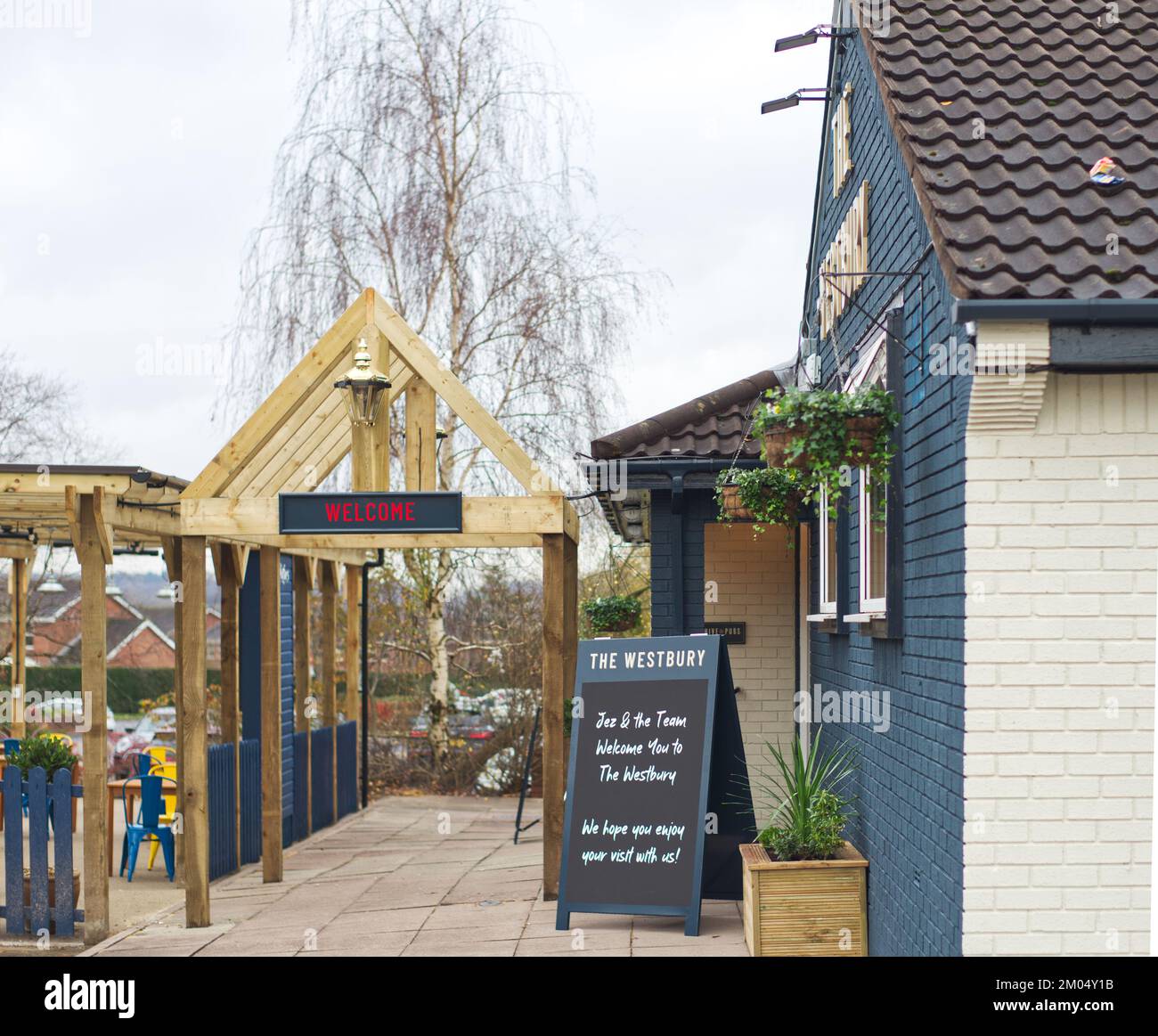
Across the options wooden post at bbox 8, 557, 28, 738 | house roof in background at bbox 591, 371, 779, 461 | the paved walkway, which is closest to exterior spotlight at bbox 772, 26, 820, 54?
house roof in background at bbox 591, 371, 779, 461

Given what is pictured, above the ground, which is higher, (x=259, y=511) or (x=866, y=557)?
(x=259, y=511)

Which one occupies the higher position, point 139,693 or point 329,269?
Result: point 329,269

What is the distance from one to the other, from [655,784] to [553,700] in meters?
1.14

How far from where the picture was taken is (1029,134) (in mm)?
5902

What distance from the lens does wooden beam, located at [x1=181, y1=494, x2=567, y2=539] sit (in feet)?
28.6

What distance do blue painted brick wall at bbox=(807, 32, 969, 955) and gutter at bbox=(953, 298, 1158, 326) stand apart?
0.36 m

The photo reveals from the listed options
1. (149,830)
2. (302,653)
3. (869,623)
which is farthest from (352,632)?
(869,623)

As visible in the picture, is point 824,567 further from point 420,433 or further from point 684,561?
point 420,433

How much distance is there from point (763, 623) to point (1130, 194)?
227 inches

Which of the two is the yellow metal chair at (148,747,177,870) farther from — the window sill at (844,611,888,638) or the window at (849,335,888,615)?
the window at (849,335,888,615)
